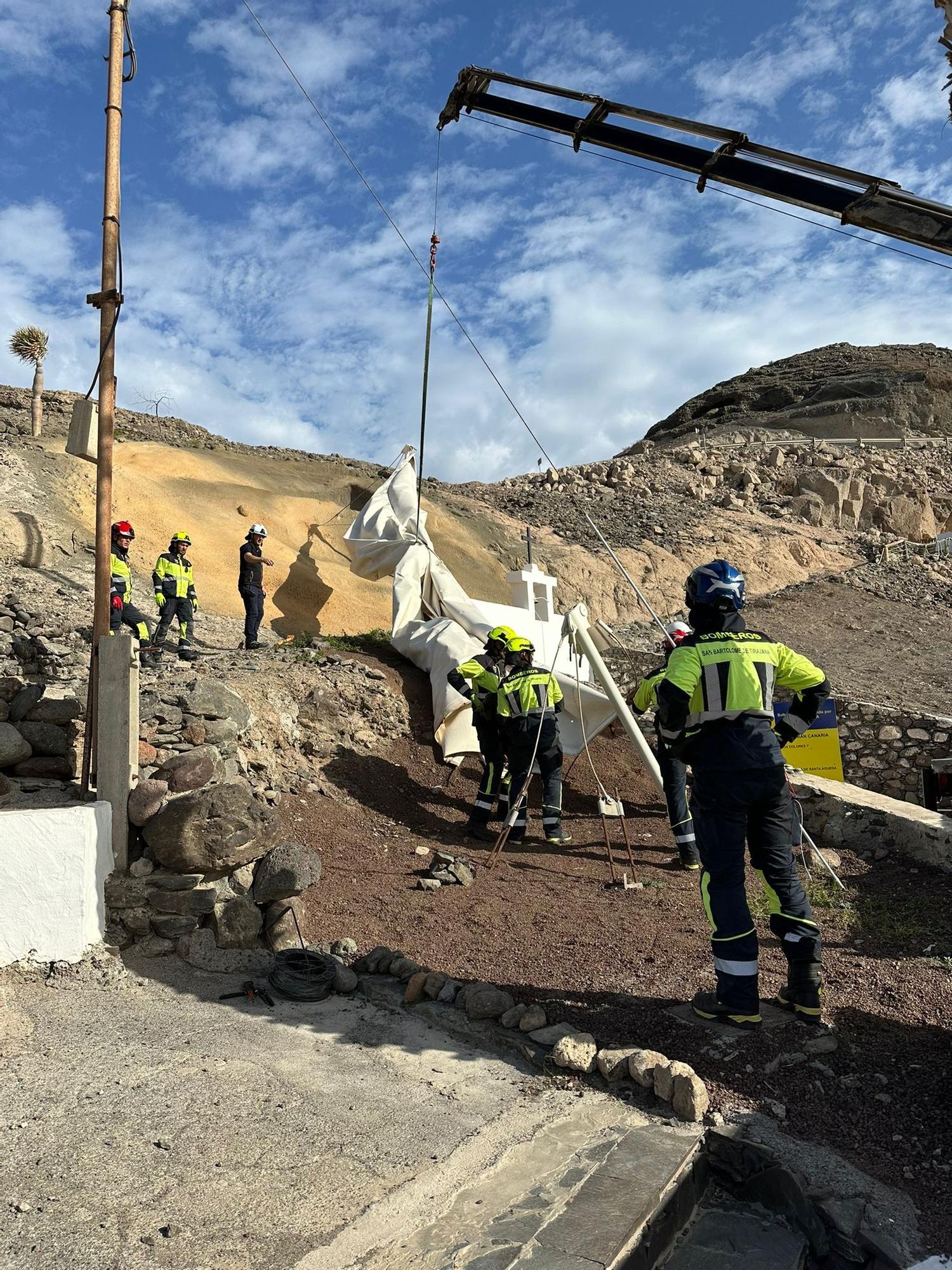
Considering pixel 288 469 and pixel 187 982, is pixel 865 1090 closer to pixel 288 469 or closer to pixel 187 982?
pixel 187 982

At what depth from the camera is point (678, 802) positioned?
7.91 metres

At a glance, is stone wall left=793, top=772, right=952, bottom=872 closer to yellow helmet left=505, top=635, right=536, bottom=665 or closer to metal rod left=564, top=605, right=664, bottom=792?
metal rod left=564, top=605, right=664, bottom=792

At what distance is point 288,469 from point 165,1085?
1824 centimetres

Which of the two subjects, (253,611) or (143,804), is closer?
(143,804)

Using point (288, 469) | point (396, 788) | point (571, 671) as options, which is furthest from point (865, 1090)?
point (288, 469)

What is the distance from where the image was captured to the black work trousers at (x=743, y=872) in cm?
427

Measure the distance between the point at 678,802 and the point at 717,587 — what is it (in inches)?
145

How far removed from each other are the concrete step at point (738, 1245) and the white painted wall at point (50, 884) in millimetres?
3489

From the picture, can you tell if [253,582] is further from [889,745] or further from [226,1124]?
[226,1124]

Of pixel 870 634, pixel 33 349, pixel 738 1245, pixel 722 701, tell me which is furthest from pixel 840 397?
pixel 738 1245

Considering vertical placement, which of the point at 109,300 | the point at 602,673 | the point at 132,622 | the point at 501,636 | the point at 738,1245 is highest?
the point at 109,300

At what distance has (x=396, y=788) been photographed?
891 centimetres

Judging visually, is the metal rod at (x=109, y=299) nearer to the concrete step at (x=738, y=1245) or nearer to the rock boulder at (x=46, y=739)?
the rock boulder at (x=46, y=739)

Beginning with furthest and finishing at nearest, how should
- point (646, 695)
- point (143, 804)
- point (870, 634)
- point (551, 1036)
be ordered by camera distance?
point (870, 634) < point (143, 804) < point (646, 695) < point (551, 1036)
